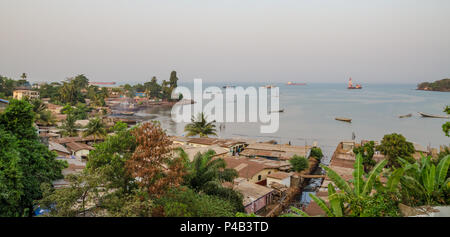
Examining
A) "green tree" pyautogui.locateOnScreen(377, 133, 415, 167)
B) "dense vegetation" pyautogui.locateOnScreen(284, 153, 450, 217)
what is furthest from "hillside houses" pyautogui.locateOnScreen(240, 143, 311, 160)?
"dense vegetation" pyautogui.locateOnScreen(284, 153, 450, 217)

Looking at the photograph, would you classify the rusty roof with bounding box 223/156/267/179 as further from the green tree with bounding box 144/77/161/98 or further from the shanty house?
the green tree with bounding box 144/77/161/98

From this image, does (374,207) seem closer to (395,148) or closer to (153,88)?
(395,148)

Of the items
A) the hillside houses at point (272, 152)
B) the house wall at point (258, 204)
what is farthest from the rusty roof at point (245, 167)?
the hillside houses at point (272, 152)

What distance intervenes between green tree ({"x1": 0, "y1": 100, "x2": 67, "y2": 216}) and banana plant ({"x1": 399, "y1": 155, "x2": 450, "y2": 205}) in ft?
22.7

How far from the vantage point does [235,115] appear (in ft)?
146

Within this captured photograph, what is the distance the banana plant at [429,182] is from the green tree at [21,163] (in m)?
6.91

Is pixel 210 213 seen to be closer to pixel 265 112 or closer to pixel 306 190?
pixel 306 190

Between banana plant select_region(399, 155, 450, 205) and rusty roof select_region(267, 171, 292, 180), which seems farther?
rusty roof select_region(267, 171, 292, 180)

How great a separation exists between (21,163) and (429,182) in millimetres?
8088

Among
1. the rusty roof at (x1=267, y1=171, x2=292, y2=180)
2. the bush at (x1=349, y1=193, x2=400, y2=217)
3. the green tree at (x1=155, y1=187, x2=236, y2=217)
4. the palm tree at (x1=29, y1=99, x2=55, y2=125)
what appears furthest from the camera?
the palm tree at (x1=29, y1=99, x2=55, y2=125)

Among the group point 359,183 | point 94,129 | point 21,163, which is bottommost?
point 94,129

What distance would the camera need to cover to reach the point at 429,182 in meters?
3.77

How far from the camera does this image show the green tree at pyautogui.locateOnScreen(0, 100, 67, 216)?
5.64 m

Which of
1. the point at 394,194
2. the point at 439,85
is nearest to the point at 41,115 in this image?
the point at 394,194
